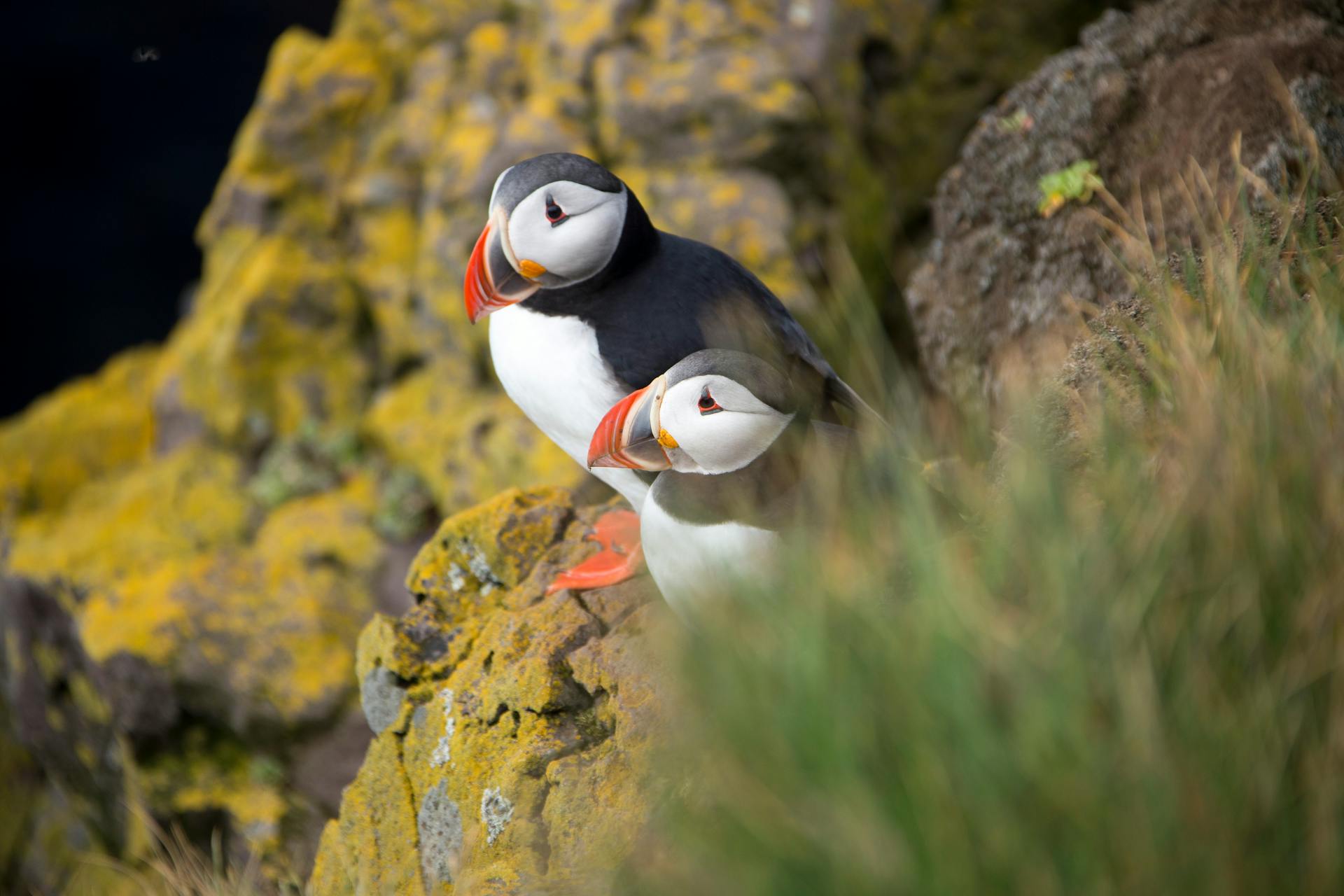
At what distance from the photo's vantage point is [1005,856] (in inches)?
54.4

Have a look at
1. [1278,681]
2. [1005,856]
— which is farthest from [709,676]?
[1278,681]

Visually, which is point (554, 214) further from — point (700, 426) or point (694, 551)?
point (694, 551)

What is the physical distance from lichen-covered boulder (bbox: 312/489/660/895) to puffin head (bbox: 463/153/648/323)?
2.45 feet

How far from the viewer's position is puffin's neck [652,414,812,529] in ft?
8.00

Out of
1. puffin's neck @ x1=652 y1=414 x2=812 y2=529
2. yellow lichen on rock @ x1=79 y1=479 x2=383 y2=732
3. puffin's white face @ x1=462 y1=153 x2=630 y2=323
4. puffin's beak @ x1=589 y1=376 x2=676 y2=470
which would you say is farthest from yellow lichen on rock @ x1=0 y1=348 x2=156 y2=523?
puffin's neck @ x1=652 y1=414 x2=812 y2=529

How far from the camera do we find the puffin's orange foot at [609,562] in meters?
3.06

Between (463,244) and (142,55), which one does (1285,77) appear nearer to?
(463,244)

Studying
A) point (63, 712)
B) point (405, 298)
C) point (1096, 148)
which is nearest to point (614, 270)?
point (1096, 148)

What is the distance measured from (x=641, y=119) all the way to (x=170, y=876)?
187 inches

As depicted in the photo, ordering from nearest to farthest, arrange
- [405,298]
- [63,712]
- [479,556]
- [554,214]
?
1. [554,214]
2. [479,556]
3. [63,712]
4. [405,298]

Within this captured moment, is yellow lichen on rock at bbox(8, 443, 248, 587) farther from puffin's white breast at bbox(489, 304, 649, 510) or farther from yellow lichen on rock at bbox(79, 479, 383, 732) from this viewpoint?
puffin's white breast at bbox(489, 304, 649, 510)

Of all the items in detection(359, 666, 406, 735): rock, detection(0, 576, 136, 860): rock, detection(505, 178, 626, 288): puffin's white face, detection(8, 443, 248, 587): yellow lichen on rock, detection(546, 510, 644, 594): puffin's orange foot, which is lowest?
detection(0, 576, 136, 860): rock

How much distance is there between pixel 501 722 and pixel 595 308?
118 centimetres

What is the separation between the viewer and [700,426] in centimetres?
246
